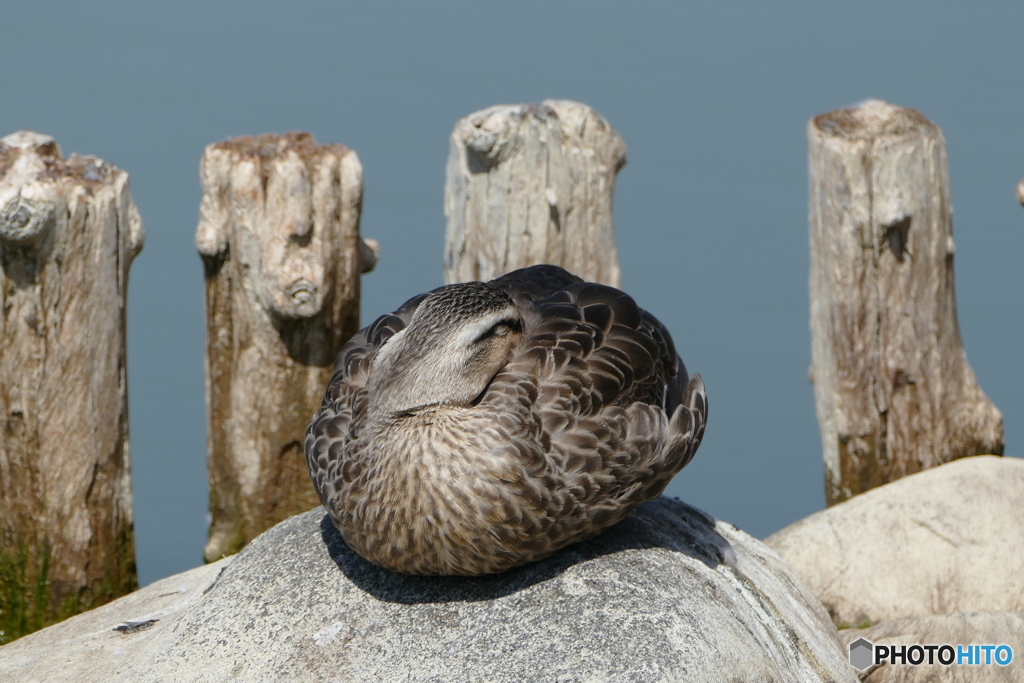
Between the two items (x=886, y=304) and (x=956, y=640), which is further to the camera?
(x=886, y=304)

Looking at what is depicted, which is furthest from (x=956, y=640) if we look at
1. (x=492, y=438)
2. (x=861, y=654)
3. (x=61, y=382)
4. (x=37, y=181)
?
(x=37, y=181)

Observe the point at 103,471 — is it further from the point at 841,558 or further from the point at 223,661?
the point at 841,558

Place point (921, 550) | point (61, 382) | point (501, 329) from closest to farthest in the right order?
point (501, 329) → point (61, 382) → point (921, 550)

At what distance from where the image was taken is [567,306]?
16.4 feet

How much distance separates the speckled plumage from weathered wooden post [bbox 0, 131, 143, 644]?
2.15 meters

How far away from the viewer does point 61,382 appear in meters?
6.49

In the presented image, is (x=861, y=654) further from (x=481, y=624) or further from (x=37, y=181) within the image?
(x=37, y=181)

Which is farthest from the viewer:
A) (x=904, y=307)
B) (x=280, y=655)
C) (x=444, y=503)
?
(x=904, y=307)

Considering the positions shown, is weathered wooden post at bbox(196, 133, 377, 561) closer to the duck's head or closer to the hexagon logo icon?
the duck's head

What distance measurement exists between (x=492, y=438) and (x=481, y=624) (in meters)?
0.78

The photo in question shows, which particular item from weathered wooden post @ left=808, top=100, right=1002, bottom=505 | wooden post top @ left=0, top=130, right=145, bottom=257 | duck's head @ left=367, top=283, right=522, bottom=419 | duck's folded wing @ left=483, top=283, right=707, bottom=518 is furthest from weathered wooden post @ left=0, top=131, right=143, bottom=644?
weathered wooden post @ left=808, top=100, right=1002, bottom=505

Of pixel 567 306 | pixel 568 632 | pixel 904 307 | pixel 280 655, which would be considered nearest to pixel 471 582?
pixel 568 632

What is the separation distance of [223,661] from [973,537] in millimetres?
4161

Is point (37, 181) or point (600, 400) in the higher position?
point (37, 181)
